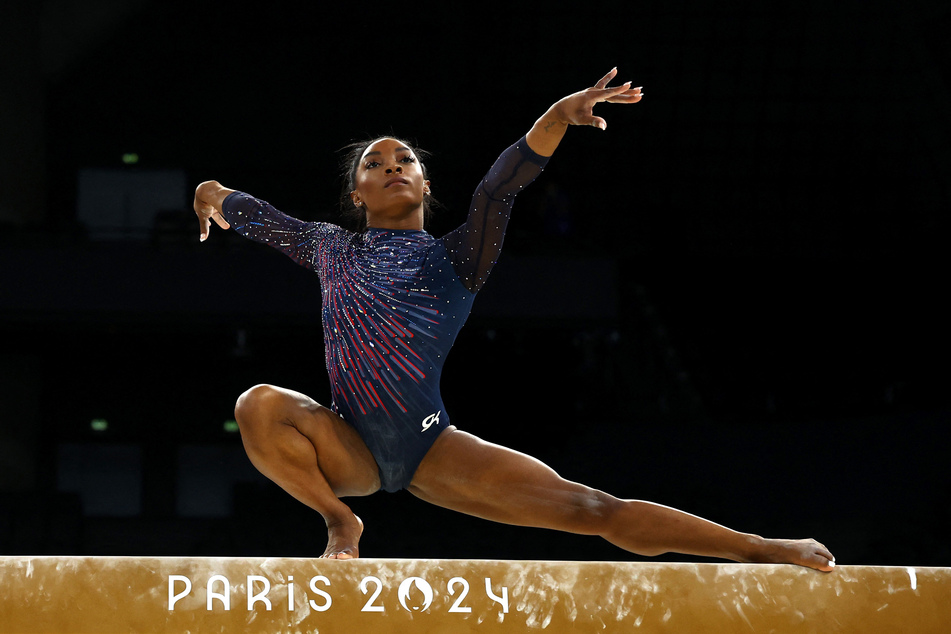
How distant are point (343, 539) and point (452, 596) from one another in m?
0.38

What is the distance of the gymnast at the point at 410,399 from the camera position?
6.82 ft

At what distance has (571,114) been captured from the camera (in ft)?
6.75

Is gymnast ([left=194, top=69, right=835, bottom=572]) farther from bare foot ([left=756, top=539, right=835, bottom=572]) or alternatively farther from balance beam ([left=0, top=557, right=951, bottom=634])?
balance beam ([left=0, top=557, right=951, bottom=634])

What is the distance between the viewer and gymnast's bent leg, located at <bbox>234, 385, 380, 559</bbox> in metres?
2.09

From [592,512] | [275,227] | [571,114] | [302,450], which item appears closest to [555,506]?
[592,512]

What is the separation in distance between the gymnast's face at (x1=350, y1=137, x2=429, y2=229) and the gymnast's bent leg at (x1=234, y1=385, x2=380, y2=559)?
0.55 meters

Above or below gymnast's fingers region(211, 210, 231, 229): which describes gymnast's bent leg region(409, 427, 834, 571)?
below

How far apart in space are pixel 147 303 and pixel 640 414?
3890 millimetres

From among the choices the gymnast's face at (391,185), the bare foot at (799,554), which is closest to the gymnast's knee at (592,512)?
the bare foot at (799,554)

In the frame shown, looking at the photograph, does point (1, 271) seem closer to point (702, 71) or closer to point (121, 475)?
point (121, 475)

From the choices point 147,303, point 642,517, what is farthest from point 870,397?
point 642,517

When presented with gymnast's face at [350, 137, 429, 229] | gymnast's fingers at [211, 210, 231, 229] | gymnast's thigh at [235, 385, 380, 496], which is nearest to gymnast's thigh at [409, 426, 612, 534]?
gymnast's thigh at [235, 385, 380, 496]

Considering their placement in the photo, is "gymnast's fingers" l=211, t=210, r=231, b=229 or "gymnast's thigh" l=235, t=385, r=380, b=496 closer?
"gymnast's thigh" l=235, t=385, r=380, b=496

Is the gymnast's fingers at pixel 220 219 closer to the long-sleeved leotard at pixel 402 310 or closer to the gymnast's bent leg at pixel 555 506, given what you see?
the long-sleeved leotard at pixel 402 310
